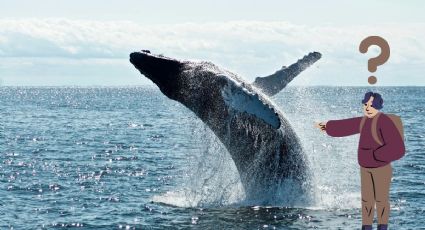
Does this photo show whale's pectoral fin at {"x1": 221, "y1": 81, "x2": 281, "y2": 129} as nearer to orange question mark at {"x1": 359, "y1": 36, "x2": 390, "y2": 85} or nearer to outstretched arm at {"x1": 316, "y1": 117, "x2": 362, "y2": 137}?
outstretched arm at {"x1": 316, "y1": 117, "x2": 362, "y2": 137}

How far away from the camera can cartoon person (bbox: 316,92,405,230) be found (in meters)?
11.3

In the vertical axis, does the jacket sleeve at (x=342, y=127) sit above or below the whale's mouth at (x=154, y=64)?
below

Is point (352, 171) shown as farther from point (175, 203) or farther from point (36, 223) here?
point (36, 223)

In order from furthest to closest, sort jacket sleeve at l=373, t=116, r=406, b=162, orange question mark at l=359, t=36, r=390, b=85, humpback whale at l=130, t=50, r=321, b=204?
humpback whale at l=130, t=50, r=321, b=204, orange question mark at l=359, t=36, r=390, b=85, jacket sleeve at l=373, t=116, r=406, b=162

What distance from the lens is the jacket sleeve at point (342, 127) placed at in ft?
39.7

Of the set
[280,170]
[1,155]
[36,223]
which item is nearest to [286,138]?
[280,170]

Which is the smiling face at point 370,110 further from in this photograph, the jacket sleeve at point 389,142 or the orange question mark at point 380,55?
Answer: the orange question mark at point 380,55

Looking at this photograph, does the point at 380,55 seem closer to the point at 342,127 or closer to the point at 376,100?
the point at 376,100

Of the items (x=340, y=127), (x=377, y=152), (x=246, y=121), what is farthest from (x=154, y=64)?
(x=377, y=152)

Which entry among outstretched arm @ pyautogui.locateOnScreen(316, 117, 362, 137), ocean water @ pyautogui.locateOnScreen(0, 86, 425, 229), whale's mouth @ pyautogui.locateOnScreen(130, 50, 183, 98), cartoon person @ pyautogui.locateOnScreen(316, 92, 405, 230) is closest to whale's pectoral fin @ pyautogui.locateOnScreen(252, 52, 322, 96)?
ocean water @ pyautogui.locateOnScreen(0, 86, 425, 229)

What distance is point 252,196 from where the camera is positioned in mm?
19281

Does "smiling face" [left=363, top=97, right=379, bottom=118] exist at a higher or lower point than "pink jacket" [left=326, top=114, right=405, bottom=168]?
higher

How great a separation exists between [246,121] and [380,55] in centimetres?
620

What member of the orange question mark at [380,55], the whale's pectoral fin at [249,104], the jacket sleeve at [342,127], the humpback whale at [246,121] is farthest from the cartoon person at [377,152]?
the humpback whale at [246,121]
